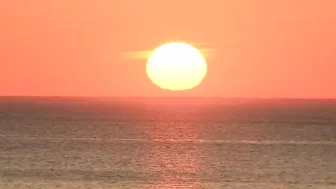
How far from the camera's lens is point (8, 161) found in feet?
41.5

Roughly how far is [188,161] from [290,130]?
354 inches

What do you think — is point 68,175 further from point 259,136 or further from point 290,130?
point 290,130

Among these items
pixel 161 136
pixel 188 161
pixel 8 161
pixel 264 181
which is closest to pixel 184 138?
pixel 161 136

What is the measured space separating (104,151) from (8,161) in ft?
7.24

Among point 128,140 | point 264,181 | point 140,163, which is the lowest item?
point 264,181

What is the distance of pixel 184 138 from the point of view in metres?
18.2

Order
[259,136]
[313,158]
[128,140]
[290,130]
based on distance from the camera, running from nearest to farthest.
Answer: [313,158], [128,140], [259,136], [290,130]

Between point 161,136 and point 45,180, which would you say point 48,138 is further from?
point 45,180

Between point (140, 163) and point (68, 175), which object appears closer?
point (68, 175)

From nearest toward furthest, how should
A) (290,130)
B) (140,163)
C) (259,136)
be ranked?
(140,163) < (259,136) < (290,130)

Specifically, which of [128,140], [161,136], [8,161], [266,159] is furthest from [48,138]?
[266,159]

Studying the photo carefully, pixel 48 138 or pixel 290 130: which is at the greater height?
pixel 290 130

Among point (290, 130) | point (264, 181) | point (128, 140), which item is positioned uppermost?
point (290, 130)

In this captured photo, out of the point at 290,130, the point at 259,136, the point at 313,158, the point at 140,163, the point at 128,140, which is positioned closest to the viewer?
the point at 140,163
